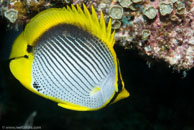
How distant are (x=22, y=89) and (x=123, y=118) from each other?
2352mm

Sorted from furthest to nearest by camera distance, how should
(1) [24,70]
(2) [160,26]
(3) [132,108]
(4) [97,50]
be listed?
(3) [132,108], (2) [160,26], (1) [24,70], (4) [97,50]

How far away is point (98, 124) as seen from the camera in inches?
174

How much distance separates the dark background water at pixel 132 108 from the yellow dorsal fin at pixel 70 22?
276cm

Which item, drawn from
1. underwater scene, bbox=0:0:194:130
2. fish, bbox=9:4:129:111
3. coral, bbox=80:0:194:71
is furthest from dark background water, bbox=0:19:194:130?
fish, bbox=9:4:129:111

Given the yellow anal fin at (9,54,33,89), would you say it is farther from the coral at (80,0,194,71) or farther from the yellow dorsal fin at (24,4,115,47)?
the coral at (80,0,194,71)

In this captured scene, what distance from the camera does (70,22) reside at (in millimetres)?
1697

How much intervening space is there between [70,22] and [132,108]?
10.8 feet

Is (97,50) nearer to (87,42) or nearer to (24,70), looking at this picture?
(87,42)

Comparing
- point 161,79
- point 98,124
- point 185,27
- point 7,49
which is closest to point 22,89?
point 98,124

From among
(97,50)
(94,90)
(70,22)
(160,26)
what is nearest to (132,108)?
(160,26)

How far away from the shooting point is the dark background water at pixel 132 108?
4.40m

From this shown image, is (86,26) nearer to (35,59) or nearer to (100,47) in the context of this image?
(100,47)

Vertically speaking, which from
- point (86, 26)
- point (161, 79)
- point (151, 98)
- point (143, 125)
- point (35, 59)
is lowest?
point (143, 125)

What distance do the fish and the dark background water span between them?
2.68 meters
